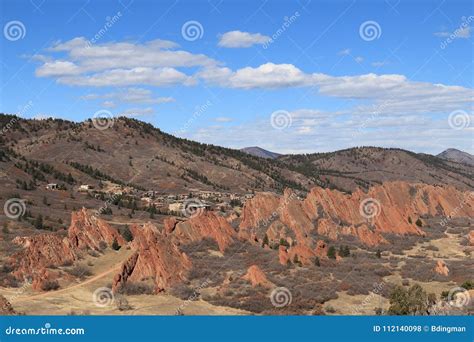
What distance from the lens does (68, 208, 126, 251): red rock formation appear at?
140 ft

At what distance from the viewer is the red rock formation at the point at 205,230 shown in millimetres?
44969

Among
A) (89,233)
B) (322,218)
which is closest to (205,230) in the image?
(89,233)

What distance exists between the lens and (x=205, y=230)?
46.1 meters

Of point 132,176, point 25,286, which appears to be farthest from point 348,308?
point 132,176

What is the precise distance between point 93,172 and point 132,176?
13.3 m

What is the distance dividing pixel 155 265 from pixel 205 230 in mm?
13209

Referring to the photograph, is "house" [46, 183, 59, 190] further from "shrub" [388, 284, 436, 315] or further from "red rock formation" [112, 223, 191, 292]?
Result: "shrub" [388, 284, 436, 315]

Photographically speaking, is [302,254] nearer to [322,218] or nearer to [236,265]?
[236,265]

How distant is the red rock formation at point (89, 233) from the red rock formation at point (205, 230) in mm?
5557

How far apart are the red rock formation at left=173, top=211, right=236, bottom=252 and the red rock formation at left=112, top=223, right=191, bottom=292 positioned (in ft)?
29.1

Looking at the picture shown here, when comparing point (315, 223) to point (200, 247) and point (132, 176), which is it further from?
point (132, 176)

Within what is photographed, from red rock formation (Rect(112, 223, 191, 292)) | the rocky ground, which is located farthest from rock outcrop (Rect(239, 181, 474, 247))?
red rock formation (Rect(112, 223, 191, 292))

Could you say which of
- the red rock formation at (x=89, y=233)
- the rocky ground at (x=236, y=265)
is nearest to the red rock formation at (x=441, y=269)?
the rocky ground at (x=236, y=265)

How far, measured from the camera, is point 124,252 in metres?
43.4
